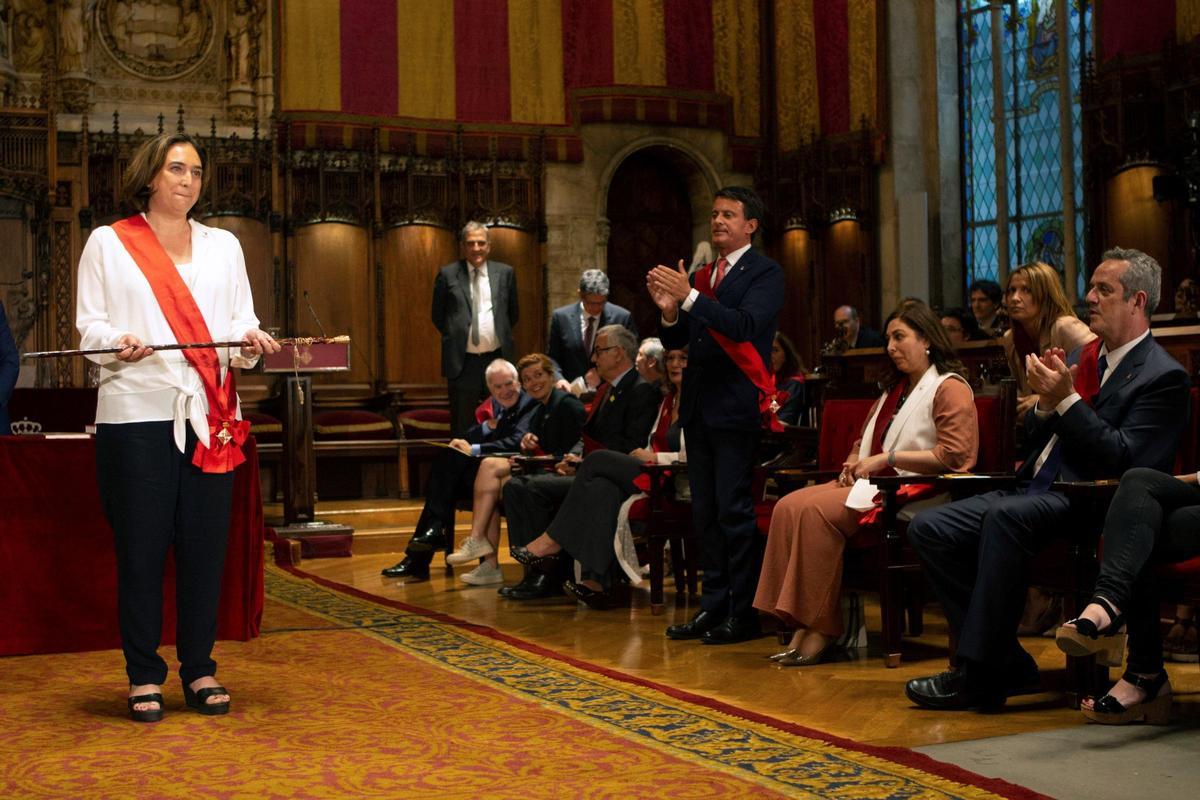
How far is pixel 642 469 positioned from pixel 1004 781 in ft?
9.08

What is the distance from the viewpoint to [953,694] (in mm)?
3559

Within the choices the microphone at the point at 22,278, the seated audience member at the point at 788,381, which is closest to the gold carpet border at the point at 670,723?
the seated audience member at the point at 788,381

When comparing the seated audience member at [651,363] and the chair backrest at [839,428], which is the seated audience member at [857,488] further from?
the seated audience member at [651,363]

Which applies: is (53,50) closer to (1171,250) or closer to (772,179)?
(772,179)

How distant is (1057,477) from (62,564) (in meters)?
2.88

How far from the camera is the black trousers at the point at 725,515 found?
464cm

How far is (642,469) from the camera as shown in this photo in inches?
213

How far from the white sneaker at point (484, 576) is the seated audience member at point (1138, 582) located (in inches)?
134

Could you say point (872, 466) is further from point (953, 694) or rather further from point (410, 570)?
point (410, 570)

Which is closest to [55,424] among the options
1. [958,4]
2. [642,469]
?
[642,469]

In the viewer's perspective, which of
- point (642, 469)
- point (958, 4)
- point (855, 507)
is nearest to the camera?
point (855, 507)

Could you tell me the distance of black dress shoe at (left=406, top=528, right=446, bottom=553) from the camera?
21.7 feet

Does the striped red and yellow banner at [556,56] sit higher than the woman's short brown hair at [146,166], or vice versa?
the striped red and yellow banner at [556,56]

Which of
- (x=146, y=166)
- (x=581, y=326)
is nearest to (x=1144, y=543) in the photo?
(x=146, y=166)
